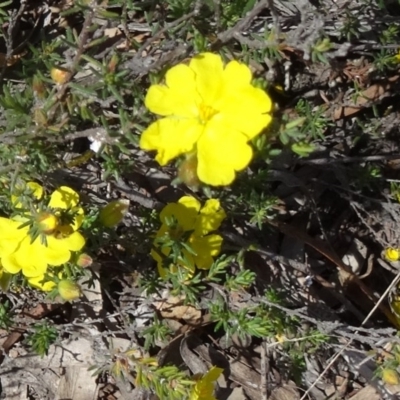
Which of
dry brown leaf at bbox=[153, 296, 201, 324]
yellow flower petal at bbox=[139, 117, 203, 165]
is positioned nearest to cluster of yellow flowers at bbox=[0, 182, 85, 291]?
yellow flower petal at bbox=[139, 117, 203, 165]

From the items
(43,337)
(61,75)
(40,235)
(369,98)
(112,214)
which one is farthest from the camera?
(369,98)

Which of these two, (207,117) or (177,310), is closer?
(207,117)

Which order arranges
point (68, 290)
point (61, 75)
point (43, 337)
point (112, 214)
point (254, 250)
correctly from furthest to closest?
point (254, 250)
point (43, 337)
point (112, 214)
point (68, 290)
point (61, 75)

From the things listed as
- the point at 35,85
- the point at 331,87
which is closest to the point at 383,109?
the point at 331,87

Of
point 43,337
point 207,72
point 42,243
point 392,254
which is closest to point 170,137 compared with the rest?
point 207,72

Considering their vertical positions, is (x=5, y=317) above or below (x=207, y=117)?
below

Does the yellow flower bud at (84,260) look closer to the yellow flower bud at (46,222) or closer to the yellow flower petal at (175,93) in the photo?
the yellow flower bud at (46,222)

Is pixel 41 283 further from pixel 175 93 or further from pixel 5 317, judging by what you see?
pixel 175 93
